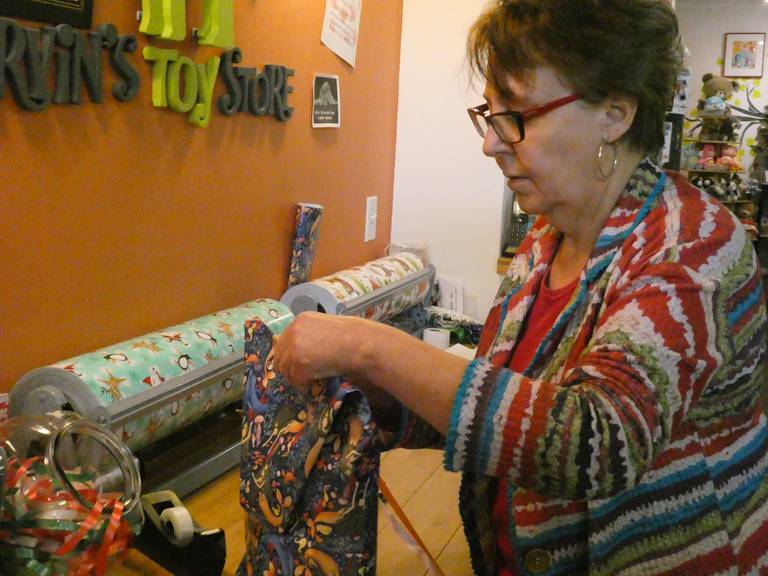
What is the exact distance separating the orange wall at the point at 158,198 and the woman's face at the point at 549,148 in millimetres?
742

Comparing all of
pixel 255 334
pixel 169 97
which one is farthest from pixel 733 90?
pixel 255 334

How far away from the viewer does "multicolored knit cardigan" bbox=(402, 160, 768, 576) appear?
2.37ft

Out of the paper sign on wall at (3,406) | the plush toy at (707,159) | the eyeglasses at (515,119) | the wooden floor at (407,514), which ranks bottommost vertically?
the wooden floor at (407,514)

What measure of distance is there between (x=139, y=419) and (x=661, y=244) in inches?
34.5

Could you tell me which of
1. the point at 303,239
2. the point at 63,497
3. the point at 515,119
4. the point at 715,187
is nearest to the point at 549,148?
the point at 515,119

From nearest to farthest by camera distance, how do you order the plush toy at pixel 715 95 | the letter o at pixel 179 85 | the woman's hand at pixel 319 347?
the woman's hand at pixel 319 347
the letter o at pixel 179 85
the plush toy at pixel 715 95

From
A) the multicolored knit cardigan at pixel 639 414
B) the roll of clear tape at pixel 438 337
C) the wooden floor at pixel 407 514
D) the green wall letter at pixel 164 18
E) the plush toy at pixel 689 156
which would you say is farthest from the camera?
the plush toy at pixel 689 156

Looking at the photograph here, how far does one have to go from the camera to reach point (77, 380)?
3.97 feet

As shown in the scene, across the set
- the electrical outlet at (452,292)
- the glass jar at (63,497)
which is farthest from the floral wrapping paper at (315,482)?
the electrical outlet at (452,292)

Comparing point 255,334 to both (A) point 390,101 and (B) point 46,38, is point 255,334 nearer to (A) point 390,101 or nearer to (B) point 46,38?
(B) point 46,38

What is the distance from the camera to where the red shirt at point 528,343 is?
39.7 inches

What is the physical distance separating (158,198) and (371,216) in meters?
1.08

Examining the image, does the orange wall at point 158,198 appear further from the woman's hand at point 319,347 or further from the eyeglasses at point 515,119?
the eyeglasses at point 515,119

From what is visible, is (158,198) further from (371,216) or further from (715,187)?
(715,187)
